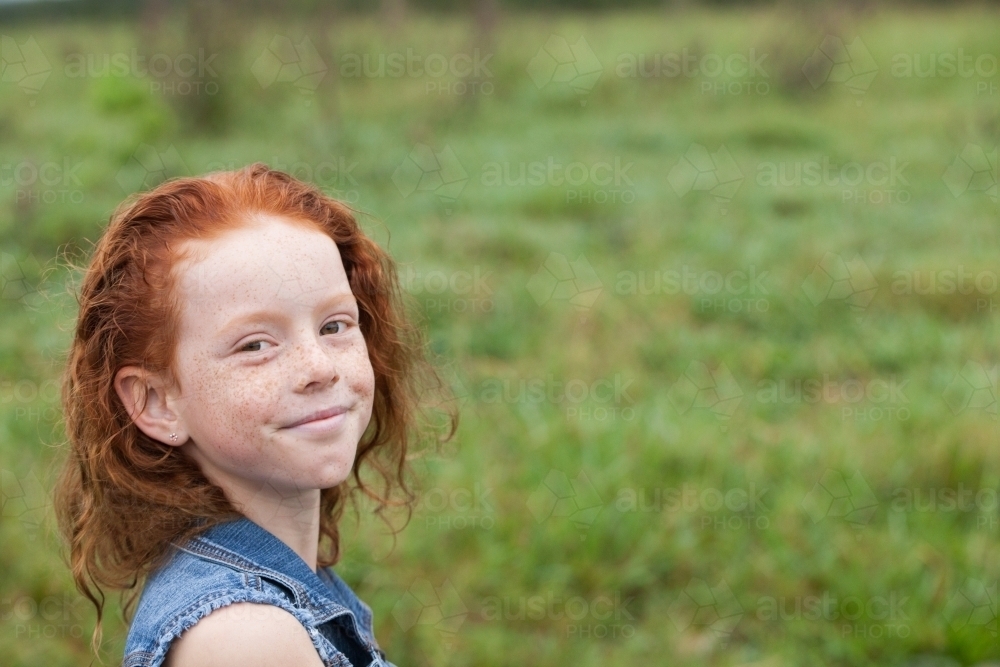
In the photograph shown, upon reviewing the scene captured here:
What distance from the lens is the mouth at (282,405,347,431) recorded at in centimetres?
112

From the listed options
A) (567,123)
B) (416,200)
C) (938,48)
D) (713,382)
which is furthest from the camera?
(938,48)

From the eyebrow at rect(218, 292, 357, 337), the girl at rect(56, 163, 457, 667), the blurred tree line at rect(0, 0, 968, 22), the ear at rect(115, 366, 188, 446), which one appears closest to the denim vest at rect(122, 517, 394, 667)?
the girl at rect(56, 163, 457, 667)

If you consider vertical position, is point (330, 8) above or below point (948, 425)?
above

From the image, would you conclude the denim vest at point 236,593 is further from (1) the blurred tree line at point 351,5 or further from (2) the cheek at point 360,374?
(1) the blurred tree line at point 351,5

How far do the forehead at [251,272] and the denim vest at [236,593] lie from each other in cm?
26

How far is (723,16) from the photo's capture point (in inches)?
421

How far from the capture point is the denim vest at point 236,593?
1.07 metres

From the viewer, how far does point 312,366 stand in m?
1.11

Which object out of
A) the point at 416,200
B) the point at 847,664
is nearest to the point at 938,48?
the point at 416,200

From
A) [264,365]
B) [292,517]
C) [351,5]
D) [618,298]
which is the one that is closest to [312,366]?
[264,365]

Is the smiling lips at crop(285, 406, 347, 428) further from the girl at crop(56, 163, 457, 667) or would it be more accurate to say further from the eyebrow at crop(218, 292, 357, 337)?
the eyebrow at crop(218, 292, 357, 337)

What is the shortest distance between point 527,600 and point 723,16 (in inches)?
364

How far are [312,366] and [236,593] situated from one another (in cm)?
24

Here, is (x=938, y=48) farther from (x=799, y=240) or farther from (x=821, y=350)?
(x=821, y=350)
